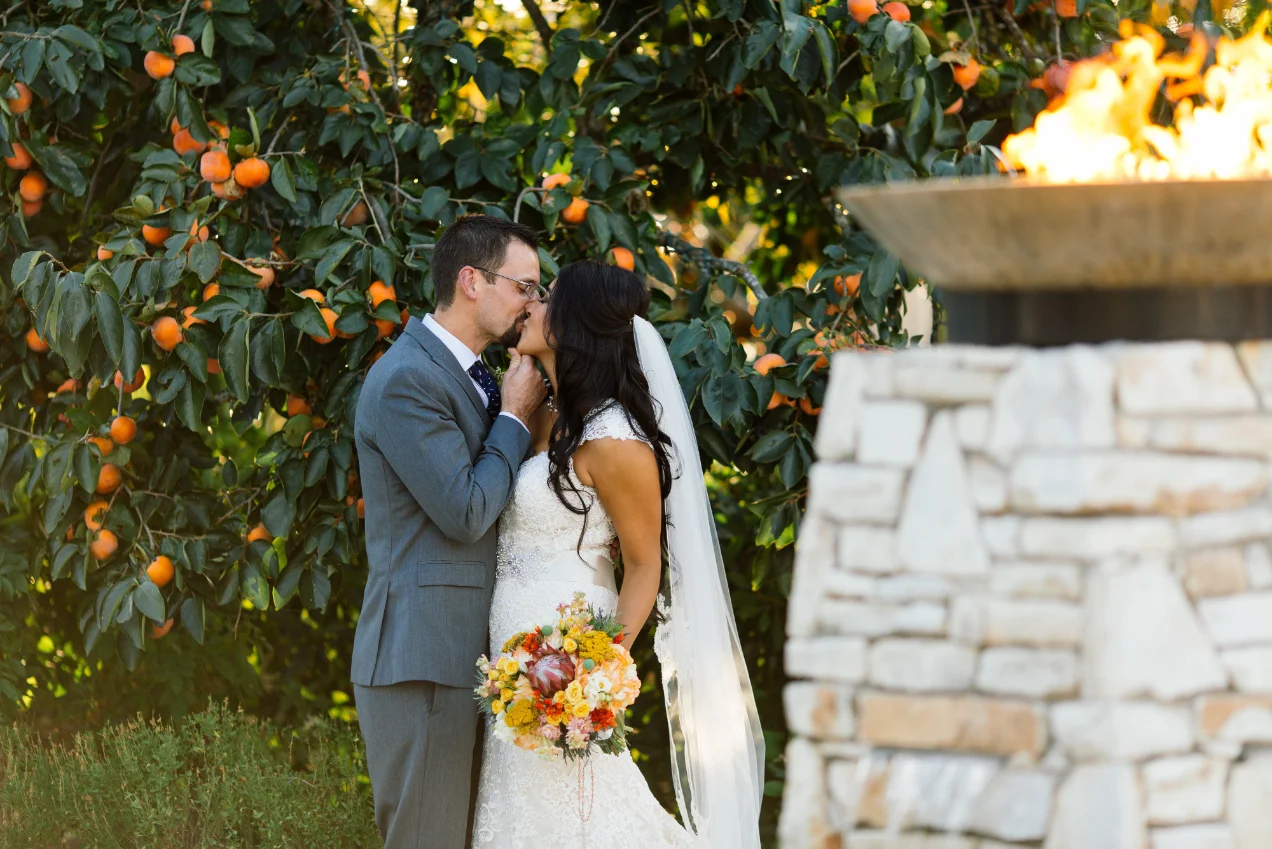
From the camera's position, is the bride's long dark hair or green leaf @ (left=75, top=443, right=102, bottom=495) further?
green leaf @ (left=75, top=443, right=102, bottom=495)

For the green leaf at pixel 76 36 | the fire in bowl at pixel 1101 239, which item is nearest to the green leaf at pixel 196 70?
the green leaf at pixel 76 36

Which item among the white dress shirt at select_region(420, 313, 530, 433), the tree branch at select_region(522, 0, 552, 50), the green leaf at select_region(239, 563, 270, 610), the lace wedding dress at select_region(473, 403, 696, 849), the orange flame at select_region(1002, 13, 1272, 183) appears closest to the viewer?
the orange flame at select_region(1002, 13, 1272, 183)

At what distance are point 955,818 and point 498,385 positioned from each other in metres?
1.63

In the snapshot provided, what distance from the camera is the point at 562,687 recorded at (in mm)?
2561

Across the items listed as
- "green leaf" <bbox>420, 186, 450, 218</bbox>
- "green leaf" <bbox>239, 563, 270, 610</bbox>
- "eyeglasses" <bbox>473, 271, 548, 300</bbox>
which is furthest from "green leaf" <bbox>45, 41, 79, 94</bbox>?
"green leaf" <bbox>239, 563, 270, 610</bbox>

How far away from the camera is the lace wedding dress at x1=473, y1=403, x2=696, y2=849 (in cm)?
276

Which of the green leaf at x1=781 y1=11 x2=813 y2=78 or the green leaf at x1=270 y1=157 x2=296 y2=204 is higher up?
the green leaf at x1=781 y1=11 x2=813 y2=78

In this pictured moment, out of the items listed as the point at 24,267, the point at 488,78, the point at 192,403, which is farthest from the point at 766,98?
the point at 24,267

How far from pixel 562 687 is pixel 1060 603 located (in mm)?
1115

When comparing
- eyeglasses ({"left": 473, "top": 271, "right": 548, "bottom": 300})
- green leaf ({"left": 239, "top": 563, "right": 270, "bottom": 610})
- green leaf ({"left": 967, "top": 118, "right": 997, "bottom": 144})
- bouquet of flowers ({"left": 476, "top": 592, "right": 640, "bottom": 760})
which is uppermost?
green leaf ({"left": 967, "top": 118, "right": 997, "bottom": 144})

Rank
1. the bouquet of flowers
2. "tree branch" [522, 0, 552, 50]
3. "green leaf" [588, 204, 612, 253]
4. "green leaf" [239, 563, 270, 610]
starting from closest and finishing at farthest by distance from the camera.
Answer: the bouquet of flowers
"green leaf" [588, 204, 612, 253]
"green leaf" [239, 563, 270, 610]
"tree branch" [522, 0, 552, 50]

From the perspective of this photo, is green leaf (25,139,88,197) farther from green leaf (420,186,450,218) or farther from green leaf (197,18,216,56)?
green leaf (420,186,450,218)

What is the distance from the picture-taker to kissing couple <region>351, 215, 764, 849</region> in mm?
2695

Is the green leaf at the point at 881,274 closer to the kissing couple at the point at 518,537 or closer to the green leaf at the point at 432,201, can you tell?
the kissing couple at the point at 518,537
